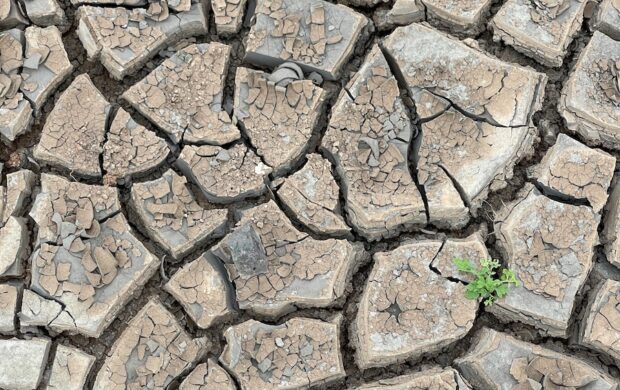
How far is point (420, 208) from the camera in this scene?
2787mm

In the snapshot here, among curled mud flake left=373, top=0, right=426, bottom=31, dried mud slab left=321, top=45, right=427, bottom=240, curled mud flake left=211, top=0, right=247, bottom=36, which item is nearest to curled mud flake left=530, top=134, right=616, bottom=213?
dried mud slab left=321, top=45, right=427, bottom=240

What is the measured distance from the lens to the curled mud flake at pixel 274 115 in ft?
9.41

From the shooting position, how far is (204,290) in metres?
2.77

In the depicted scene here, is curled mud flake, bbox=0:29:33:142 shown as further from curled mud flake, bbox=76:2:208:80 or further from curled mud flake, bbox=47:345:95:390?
curled mud flake, bbox=47:345:95:390

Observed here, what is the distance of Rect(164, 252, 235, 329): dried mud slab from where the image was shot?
9.05 feet

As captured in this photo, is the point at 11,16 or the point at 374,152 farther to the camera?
the point at 11,16

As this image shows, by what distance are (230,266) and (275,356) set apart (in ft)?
1.35

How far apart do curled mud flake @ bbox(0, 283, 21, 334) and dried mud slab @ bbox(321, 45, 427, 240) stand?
4.69ft

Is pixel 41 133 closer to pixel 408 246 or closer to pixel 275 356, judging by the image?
pixel 275 356

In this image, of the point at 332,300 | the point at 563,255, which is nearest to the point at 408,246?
the point at 332,300

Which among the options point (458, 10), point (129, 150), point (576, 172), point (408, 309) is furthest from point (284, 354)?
point (458, 10)

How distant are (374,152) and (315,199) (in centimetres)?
32

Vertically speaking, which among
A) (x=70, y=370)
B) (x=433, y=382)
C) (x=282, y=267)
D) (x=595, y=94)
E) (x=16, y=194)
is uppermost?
(x=595, y=94)

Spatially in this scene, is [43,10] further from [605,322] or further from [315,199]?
[605,322]
